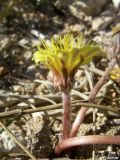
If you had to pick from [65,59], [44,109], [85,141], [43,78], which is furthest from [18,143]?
[43,78]

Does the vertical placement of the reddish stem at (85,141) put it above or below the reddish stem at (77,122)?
below

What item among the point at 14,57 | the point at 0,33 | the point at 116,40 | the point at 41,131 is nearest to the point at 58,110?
the point at 41,131

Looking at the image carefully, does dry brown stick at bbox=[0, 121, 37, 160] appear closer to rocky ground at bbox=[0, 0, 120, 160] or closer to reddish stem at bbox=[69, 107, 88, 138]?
rocky ground at bbox=[0, 0, 120, 160]

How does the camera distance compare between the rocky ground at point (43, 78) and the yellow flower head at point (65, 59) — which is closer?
the yellow flower head at point (65, 59)

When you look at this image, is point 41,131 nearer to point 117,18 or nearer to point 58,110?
point 58,110

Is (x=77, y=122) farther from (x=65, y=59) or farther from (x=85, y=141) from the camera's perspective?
(x=65, y=59)

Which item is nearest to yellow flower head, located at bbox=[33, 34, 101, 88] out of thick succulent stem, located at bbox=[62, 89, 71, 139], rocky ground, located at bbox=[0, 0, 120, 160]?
thick succulent stem, located at bbox=[62, 89, 71, 139]

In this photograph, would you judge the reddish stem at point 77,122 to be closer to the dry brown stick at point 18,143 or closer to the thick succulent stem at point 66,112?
the thick succulent stem at point 66,112

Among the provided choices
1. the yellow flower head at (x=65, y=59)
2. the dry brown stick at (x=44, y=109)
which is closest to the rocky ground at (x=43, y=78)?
the dry brown stick at (x=44, y=109)
